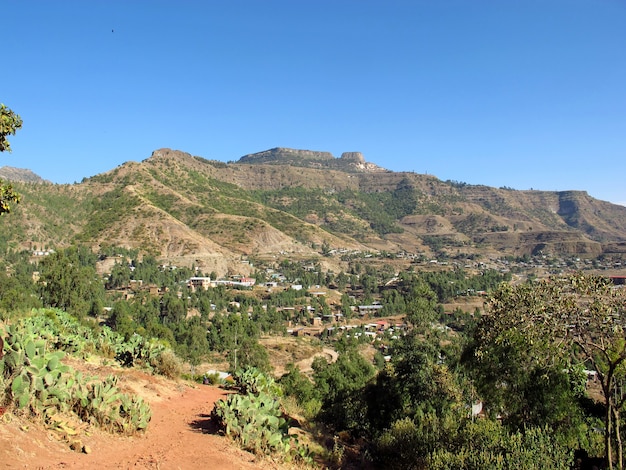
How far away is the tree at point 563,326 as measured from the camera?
10531 millimetres

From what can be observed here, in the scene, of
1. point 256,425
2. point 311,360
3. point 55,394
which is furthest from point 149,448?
point 311,360

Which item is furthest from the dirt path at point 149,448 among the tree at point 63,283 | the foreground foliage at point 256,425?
the tree at point 63,283

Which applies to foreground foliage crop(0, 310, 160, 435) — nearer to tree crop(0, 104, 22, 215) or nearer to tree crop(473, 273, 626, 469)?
tree crop(0, 104, 22, 215)

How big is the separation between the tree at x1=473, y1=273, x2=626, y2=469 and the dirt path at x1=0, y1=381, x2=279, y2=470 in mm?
7220

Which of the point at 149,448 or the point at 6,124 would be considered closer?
the point at 149,448

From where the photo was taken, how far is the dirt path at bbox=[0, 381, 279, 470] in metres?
5.92

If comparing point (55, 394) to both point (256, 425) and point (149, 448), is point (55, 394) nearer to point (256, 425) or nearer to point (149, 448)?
point (149, 448)

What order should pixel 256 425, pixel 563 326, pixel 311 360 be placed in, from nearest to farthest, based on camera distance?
1. pixel 256 425
2. pixel 563 326
3. pixel 311 360

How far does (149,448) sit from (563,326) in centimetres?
950

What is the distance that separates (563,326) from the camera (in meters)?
10.6

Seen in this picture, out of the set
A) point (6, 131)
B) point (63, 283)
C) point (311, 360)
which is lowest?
point (311, 360)

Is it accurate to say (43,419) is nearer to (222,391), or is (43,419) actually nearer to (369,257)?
(222,391)

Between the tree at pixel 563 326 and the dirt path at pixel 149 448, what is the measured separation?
23.7 ft

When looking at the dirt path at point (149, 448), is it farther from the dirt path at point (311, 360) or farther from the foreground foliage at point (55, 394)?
the dirt path at point (311, 360)
